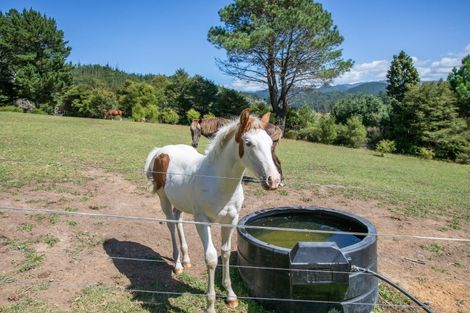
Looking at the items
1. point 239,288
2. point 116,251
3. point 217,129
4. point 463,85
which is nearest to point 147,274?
point 116,251

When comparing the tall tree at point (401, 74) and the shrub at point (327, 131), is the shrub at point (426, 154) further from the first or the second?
the tall tree at point (401, 74)

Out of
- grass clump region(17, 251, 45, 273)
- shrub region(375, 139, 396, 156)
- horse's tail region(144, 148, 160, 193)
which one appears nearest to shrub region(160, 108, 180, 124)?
shrub region(375, 139, 396, 156)

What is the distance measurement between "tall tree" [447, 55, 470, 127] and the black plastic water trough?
24.1 m

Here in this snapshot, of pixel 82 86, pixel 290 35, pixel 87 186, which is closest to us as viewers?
pixel 87 186

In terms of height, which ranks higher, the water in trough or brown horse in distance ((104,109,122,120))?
brown horse in distance ((104,109,122,120))

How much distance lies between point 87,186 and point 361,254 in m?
5.77

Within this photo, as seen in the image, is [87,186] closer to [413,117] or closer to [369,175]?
[369,175]

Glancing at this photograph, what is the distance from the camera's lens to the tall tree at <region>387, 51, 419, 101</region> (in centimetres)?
2958

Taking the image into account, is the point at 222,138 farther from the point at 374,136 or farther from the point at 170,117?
the point at 170,117

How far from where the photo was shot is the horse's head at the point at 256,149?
2.63 meters

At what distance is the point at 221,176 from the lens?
3.11 metres

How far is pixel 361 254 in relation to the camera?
10.6 feet

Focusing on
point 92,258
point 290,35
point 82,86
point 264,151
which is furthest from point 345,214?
point 82,86

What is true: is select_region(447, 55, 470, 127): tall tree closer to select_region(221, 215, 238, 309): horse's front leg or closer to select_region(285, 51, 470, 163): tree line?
select_region(285, 51, 470, 163): tree line
